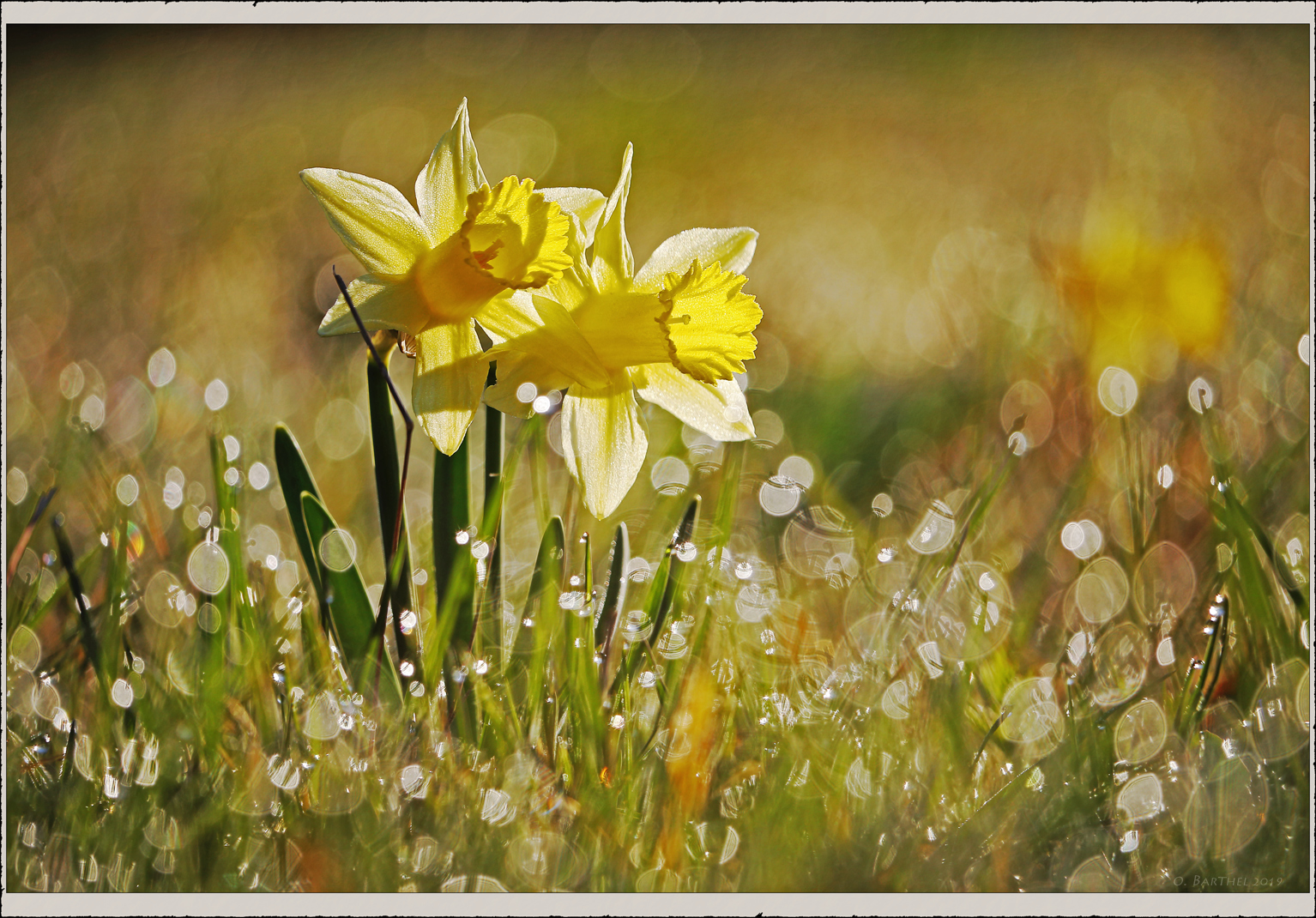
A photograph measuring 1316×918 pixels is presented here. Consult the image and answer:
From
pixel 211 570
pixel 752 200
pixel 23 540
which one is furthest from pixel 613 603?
pixel 752 200

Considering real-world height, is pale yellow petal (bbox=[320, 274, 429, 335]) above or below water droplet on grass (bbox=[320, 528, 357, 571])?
above

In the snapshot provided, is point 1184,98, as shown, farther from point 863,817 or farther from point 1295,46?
point 863,817

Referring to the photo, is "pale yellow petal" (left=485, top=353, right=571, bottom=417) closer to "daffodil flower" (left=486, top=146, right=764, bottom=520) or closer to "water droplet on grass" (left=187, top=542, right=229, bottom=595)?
"daffodil flower" (left=486, top=146, right=764, bottom=520)

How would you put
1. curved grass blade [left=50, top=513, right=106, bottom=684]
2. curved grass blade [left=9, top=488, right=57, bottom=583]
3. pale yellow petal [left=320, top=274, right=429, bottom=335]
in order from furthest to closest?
curved grass blade [left=9, top=488, right=57, bottom=583] → curved grass blade [left=50, top=513, right=106, bottom=684] → pale yellow petal [left=320, top=274, right=429, bottom=335]

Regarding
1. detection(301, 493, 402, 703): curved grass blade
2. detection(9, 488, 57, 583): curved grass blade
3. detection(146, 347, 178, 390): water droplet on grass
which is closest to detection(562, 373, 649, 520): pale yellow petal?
detection(301, 493, 402, 703): curved grass blade

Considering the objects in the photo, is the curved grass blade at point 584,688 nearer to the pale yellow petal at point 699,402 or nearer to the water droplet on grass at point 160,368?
the pale yellow petal at point 699,402
